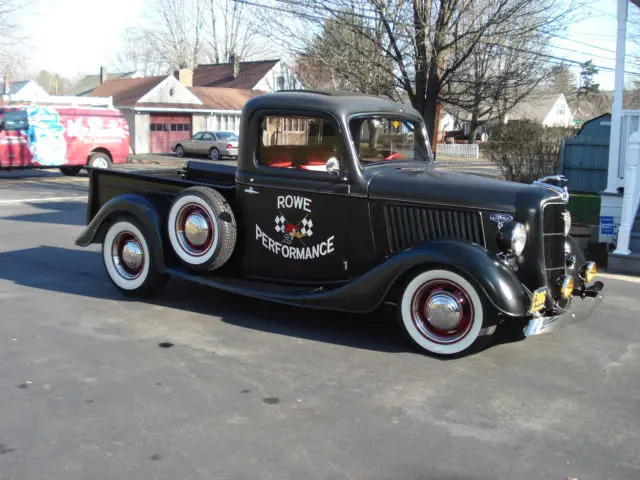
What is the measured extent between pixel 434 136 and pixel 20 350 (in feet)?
29.8

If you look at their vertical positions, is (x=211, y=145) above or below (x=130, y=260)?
above

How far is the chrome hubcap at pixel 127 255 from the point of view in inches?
248

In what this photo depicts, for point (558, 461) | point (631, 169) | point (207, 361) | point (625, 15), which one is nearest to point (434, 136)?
point (625, 15)

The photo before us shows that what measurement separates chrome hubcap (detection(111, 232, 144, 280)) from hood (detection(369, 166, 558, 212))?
7.85 ft

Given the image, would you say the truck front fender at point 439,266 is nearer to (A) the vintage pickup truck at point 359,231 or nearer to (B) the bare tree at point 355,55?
(A) the vintage pickup truck at point 359,231

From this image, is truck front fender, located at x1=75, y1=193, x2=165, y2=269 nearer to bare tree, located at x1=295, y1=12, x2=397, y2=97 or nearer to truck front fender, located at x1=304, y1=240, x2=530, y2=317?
truck front fender, located at x1=304, y1=240, x2=530, y2=317

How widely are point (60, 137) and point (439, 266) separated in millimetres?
17166

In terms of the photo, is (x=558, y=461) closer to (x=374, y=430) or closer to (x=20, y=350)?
(x=374, y=430)

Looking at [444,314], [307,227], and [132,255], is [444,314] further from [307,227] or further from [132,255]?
[132,255]

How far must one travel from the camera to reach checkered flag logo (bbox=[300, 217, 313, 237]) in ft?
18.0

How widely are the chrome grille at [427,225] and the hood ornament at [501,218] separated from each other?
0.10m

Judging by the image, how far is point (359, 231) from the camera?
5312 mm

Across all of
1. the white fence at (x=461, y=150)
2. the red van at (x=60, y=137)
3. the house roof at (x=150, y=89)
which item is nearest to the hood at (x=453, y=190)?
the red van at (x=60, y=137)

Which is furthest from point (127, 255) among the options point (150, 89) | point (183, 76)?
point (183, 76)
